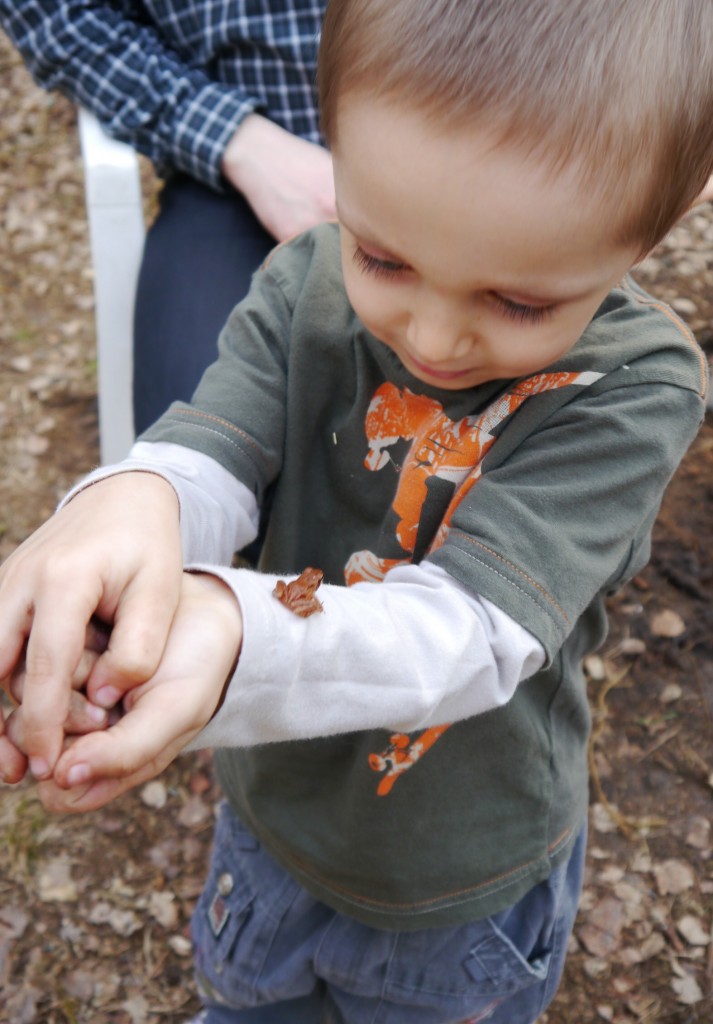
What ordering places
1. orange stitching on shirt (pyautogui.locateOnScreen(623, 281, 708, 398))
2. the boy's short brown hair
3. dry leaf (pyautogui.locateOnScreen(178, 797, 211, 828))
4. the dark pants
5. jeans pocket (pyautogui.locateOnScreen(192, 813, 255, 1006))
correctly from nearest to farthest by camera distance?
the boy's short brown hair
orange stitching on shirt (pyautogui.locateOnScreen(623, 281, 708, 398))
jeans pocket (pyautogui.locateOnScreen(192, 813, 255, 1006))
the dark pants
dry leaf (pyautogui.locateOnScreen(178, 797, 211, 828))

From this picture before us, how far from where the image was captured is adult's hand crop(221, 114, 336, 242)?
2.17 meters

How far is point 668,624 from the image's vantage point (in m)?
2.79

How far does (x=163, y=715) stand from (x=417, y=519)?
20.6 inches

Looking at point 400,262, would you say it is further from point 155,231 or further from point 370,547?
point 155,231

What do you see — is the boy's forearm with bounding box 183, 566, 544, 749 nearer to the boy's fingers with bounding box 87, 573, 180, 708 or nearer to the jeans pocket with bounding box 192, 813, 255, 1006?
the boy's fingers with bounding box 87, 573, 180, 708

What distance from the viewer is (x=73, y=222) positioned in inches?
173

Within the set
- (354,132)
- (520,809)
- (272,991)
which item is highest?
(354,132)

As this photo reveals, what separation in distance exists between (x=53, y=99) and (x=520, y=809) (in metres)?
4.61

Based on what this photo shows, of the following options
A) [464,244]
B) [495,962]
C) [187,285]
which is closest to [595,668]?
[495,962]

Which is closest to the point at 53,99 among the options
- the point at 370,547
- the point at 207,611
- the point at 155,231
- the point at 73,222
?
the point at 73,222

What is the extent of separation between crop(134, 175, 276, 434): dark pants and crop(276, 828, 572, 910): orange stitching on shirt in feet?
3.28

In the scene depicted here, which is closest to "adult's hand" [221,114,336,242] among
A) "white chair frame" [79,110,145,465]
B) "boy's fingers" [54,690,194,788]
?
"white chair frame" [79,110,145,465]

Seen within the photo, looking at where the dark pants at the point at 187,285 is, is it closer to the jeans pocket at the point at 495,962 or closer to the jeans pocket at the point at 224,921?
the jeans pocket at the point at 224,921

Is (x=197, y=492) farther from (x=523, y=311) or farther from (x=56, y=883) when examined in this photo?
(x=56, y=883)
